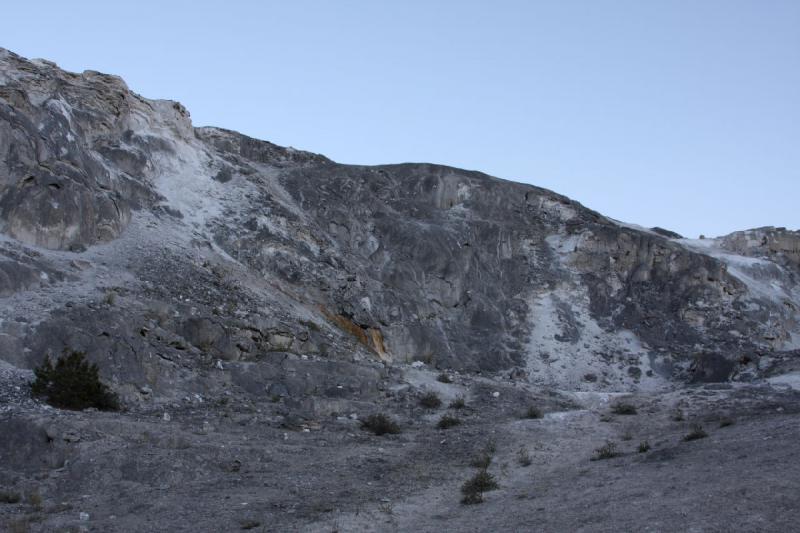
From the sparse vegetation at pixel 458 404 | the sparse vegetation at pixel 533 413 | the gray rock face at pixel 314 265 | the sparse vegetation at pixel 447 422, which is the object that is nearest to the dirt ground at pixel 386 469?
the sparse vegetation at pixel 447 422

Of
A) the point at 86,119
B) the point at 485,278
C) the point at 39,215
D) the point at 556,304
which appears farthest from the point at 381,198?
the point at 39,215

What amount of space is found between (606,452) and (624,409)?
17.3 feet

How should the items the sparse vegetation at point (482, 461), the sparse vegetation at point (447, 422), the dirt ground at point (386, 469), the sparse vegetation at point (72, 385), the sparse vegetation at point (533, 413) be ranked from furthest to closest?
the sparse vegetation at point (533, 413)
the sparse vegetation at point (447, 422)
the sparse vegetation at point (72, 385)
the sparse vegetation at point (482, 461)
the dirt ground at point (386, 469)

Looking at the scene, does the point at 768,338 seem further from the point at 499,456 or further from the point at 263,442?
the point at 263,442

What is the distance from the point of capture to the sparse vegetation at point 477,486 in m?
12.7

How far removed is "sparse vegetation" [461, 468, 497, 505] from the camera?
1272 cm

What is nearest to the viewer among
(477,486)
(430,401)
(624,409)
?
(477,486)

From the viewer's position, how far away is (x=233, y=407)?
721 inches

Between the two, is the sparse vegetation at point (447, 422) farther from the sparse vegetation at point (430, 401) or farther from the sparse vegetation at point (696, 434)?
the sparse vegetation at point (696, 434)

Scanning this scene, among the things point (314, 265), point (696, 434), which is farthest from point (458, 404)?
point (314, 265)

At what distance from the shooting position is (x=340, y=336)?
26141mm

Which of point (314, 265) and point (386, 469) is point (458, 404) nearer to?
point (386, 469)

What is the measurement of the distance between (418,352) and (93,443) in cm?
1654

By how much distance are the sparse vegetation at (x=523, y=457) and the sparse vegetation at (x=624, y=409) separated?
488 centimetres
